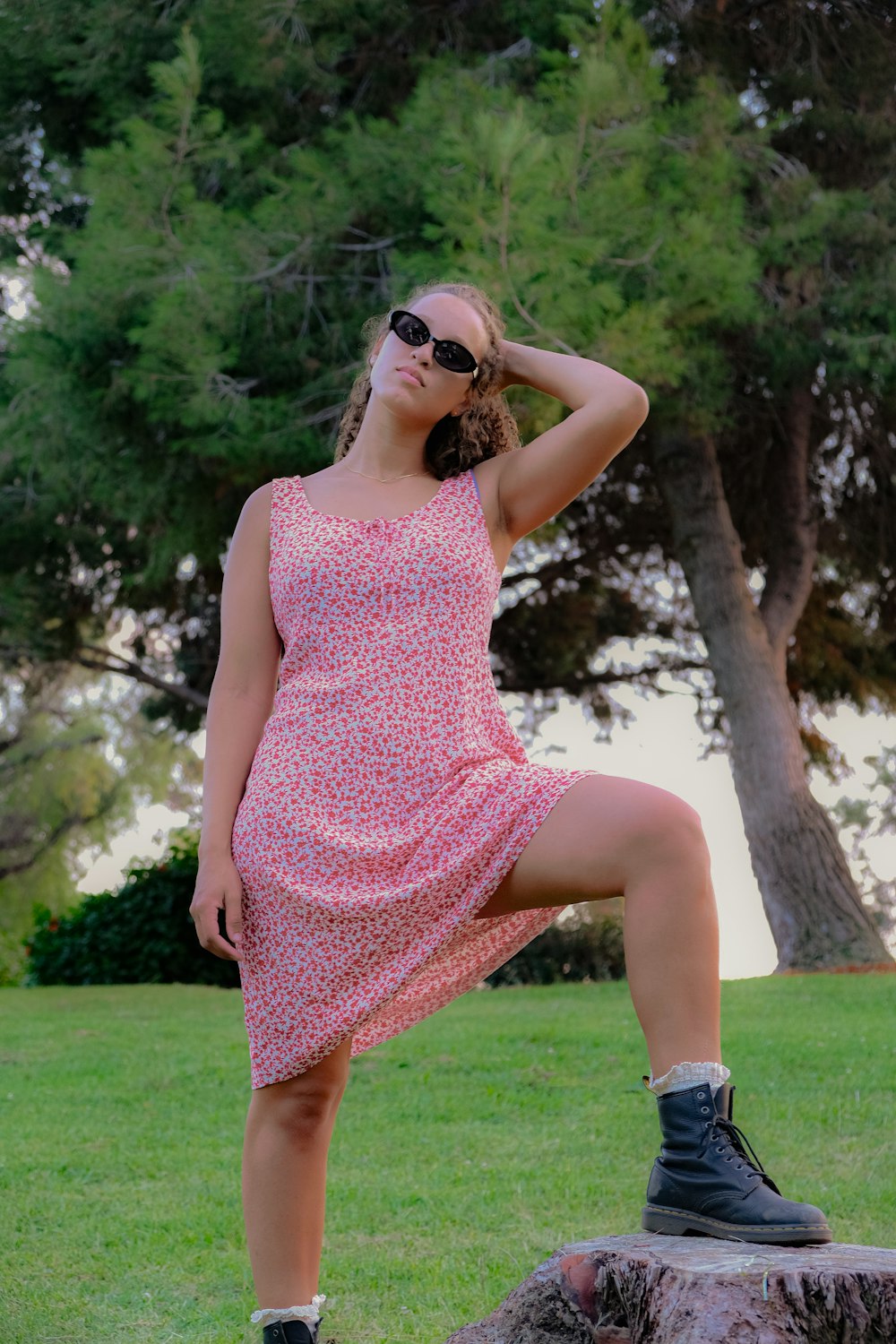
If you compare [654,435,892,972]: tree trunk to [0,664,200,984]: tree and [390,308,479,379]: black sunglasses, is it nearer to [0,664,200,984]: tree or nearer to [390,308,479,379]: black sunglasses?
→ [390,308,479,379]: black sunglasses

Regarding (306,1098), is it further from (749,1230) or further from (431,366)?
(431,366)

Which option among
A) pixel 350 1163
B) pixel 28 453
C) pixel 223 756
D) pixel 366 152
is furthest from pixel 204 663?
pixel 223 756

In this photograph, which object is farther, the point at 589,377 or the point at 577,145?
the point at 577,145

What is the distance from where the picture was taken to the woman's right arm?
2230 mm

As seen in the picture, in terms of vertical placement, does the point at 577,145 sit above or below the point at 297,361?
above

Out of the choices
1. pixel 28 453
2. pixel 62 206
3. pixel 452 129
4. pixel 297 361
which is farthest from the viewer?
pixel 62 206

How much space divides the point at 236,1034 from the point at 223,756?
5.40 meters

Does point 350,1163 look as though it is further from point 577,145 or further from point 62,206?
point 62,206

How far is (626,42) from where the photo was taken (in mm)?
8297

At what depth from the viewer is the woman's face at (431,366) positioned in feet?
8.08

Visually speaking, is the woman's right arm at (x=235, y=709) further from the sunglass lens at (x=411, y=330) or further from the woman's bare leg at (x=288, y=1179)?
the sunglass lens at (x=411, y=330)

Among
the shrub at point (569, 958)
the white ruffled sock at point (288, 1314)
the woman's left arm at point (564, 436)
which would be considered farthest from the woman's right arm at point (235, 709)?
the shrub at point (569, 958)

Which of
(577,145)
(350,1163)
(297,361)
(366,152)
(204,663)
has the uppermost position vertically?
(366,152)

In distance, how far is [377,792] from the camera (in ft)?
7.25
